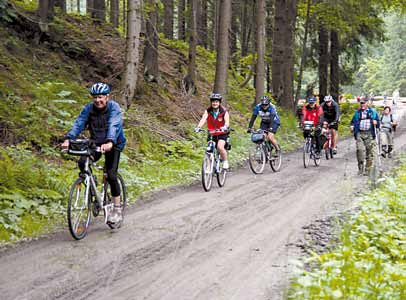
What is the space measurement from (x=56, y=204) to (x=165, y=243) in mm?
2763

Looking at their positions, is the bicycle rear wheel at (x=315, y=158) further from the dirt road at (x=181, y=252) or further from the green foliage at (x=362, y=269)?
the green foliage at (x=362, y=269)

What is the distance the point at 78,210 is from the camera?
7723 millimetres

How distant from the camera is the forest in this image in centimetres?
884

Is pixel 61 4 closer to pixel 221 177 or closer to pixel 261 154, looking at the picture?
pixel 261 154

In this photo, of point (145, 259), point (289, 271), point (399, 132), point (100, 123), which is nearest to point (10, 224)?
point (100, 123)

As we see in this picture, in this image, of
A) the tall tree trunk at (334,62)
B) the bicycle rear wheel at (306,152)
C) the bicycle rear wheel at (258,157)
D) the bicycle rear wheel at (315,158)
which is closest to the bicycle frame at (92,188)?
the bicycle rear wheel at (258,157)

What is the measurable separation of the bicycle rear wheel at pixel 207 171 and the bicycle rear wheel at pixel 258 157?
8.84 ft

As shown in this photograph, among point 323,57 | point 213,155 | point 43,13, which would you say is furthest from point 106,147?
point 323,57

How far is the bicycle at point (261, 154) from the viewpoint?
577 inches

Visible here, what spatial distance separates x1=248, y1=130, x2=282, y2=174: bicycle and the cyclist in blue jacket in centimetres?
680

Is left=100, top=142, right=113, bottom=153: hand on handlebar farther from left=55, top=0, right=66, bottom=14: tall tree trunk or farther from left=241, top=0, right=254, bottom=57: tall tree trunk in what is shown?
left=241, top=0, right=254, bottom=57: tall tree trunk

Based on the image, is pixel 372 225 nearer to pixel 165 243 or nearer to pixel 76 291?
pixel 165 243

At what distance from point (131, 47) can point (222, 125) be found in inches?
132

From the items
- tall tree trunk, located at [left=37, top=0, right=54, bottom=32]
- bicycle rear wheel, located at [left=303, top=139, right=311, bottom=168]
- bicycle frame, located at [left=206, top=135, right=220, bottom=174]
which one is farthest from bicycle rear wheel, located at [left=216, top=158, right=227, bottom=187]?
tall tree trunk, located at [left=37, top=0, right=54, bottom=32]
